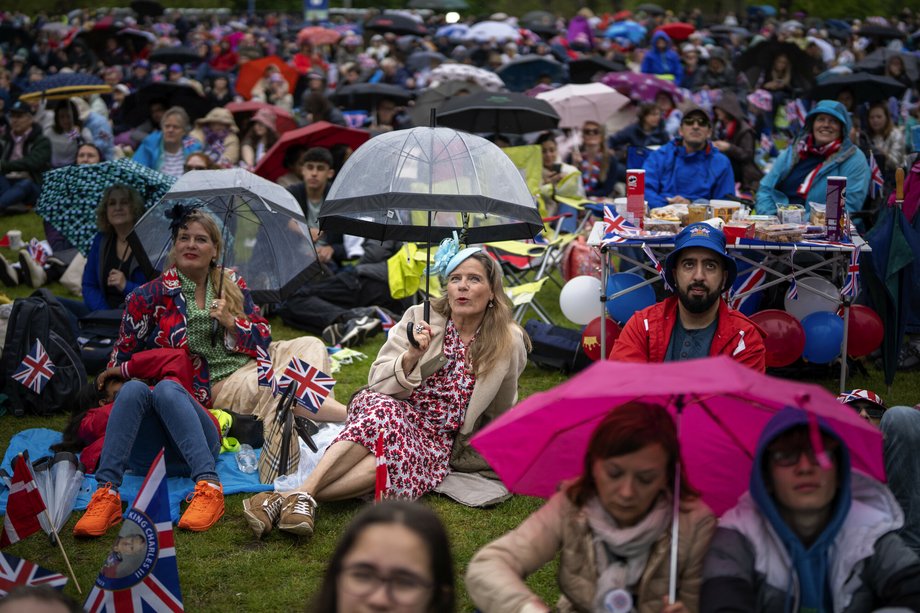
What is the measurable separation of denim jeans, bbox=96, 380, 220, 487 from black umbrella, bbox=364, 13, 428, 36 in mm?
23506

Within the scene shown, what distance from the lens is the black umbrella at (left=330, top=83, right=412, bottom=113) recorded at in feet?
52.9

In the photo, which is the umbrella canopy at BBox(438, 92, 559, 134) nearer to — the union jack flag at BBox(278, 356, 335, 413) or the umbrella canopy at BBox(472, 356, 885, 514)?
the union jack flag at BBox(278, 356, 335, 413)

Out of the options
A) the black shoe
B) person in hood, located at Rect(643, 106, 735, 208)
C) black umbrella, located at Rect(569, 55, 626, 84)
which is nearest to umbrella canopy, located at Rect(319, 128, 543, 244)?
person in hood, located at Rect(643, 106, 735, 208)

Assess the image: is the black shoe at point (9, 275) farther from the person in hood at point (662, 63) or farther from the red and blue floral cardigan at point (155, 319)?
the person in hood at point (662, 63)

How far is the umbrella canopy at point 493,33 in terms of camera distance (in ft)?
86.4

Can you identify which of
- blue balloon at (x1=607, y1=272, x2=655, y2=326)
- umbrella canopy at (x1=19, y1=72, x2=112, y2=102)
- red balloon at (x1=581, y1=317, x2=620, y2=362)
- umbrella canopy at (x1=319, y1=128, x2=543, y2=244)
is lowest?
red balloon at (x1=581, y1=317, x2=620, y2=362)

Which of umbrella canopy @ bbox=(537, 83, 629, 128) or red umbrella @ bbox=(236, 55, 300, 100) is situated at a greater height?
umbrella canopy @ bbox=(537, 83, 629, 128)

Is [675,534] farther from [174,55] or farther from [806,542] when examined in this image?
[174,55]

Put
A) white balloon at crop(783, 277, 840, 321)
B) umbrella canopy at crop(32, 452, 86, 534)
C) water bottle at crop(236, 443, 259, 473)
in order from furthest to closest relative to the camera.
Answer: white balloon at crop(783, 277, 840, 321) → water bottle at crop(236, 443, 259, 473) → umbrella canopy at crop(32, 452, 86, 534)

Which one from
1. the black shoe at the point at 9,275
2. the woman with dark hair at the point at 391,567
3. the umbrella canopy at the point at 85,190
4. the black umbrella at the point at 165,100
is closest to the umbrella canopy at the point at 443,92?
the black umbrella at the point at 165,100

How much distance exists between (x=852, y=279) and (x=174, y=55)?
1898 centimetres

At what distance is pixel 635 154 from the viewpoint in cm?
1080

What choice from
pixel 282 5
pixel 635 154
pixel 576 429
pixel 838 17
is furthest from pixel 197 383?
pixel 282 5

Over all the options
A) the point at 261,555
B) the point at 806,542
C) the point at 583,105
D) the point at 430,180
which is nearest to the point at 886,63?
the point at 583,105
